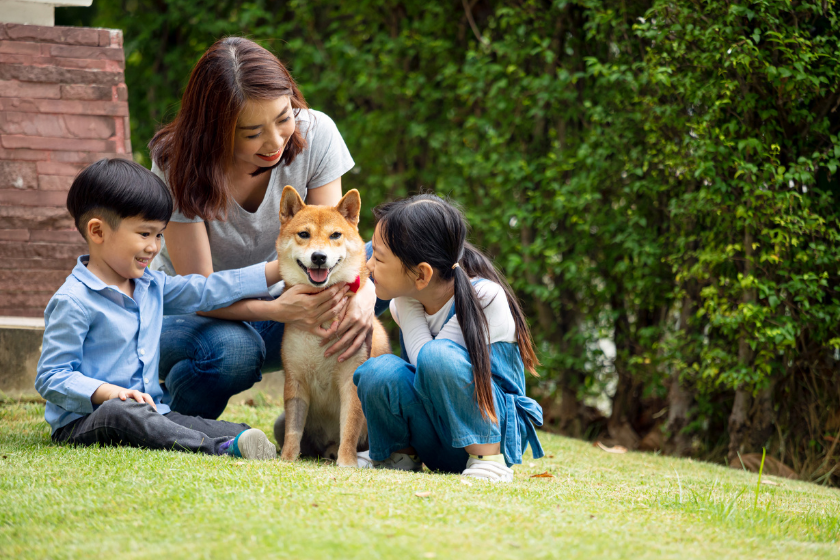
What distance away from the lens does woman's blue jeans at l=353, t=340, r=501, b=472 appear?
2.50 meters

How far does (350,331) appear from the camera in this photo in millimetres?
2953

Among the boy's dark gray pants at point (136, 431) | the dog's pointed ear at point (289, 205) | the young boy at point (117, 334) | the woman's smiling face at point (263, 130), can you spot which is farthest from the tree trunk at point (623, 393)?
the boy's dark gray pants at point (136, 431)

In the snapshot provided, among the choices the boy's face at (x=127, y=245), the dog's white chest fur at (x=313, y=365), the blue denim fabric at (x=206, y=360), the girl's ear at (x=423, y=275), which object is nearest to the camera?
the girl's ear at (x=423, y=275)

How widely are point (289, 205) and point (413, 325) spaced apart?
2.39 feet

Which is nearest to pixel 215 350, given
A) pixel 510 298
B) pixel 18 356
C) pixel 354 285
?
pixel 354 285

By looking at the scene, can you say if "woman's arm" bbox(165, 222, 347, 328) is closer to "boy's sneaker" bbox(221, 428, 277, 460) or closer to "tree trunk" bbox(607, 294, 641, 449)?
"boy's sneaker" bbox(221, 428, 277, 460)

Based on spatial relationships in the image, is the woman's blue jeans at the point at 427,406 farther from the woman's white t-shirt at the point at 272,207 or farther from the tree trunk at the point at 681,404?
the tree trunk at the point at 681,404

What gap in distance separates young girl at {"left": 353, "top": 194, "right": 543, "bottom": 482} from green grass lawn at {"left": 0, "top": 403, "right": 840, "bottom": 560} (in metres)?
0.20

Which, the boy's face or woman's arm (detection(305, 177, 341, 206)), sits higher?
woman's arm (detection(305, 177, 341, 206))

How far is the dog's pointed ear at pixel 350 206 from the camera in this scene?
3.03 metres

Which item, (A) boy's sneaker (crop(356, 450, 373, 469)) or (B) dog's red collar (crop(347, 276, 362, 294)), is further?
(B) dog's red collar (crop(347, 276, 362, 294))

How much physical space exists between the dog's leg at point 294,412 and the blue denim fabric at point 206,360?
26 cm

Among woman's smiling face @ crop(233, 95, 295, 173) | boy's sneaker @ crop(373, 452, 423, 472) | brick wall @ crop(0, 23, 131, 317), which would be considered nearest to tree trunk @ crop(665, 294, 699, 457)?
boy's sneaker @ crop(373, 452, 423, 472)

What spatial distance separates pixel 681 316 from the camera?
4633 mm
